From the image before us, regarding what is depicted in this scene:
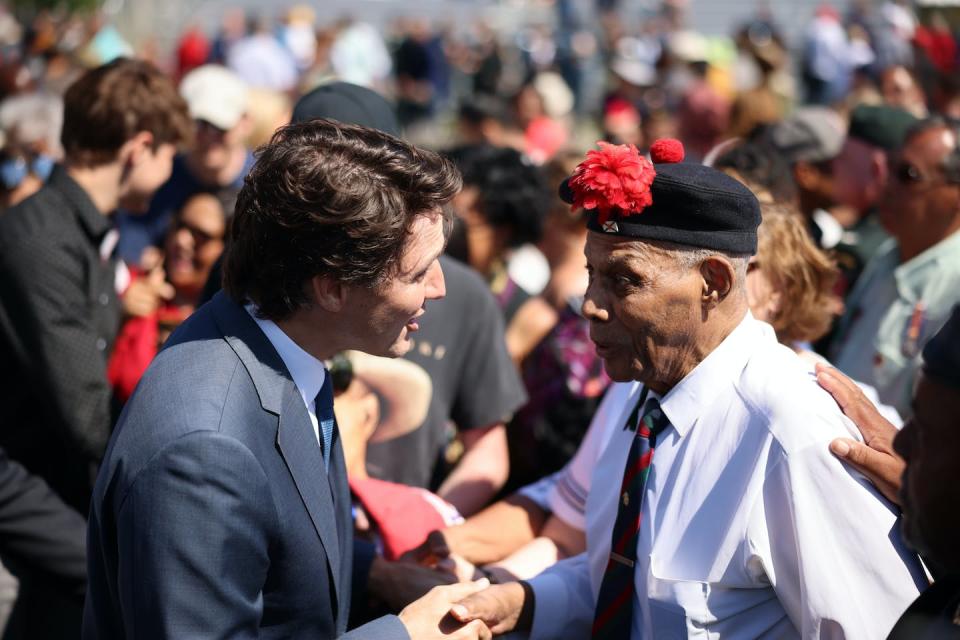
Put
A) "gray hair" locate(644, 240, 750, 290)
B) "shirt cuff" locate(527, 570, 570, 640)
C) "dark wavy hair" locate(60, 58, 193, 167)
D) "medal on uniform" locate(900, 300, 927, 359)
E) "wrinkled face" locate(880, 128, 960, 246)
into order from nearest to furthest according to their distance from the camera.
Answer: "gray hair" locate(644, 240, 750, 290) → "shirt cuff" locate(527, 570, 570, 640) → "dark wavy hair" locate(60, 58, 193, 167) → "medal on uniform" locate(900, 300, 927, 359) → "wrinkled face" locate(880, 128, 960, 246)

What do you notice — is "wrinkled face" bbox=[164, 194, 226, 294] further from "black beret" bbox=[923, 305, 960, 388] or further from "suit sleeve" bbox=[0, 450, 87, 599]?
"black beret" bbox=[923, 305, 960, 388]

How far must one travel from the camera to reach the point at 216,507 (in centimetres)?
202

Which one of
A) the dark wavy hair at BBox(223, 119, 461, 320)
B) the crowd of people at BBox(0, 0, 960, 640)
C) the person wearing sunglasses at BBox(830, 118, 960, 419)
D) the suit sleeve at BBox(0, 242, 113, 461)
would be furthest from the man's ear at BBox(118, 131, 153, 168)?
the person wearing sunglasses at BBox(830, 118, 960, 419)

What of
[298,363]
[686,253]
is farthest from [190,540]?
[686,253]

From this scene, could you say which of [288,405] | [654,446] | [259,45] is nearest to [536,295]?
[654,446]

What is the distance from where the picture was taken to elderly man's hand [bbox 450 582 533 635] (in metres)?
2.54

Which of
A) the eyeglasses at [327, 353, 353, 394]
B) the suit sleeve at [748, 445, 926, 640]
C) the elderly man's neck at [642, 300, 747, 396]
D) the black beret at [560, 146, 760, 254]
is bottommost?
the eyeglasses at [327, 353, 353, 394]

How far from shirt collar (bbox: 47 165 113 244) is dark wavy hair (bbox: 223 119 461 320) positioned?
1713mm

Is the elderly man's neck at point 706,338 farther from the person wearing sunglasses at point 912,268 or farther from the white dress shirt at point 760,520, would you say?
the person wearing sunglasses at point 912,268

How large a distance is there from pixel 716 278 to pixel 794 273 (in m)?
0.74

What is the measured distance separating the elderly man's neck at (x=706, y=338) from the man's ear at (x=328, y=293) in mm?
769

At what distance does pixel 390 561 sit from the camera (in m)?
2.97

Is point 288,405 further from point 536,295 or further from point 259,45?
point 259,45

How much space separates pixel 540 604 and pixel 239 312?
1094 millimetres
